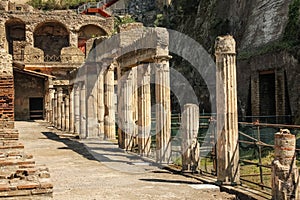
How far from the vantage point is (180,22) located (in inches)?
1523

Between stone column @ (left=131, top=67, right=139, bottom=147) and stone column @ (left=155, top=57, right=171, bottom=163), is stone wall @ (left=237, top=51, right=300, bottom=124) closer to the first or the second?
stone column @ (left=131, top=67, right=139, bottom=147)

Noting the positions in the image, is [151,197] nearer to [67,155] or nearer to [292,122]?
[67,155]

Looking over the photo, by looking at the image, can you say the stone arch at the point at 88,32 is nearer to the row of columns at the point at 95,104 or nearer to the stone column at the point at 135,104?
the row of columns at the point at 95,104

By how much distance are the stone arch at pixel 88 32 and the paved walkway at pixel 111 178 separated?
2709 centimetres

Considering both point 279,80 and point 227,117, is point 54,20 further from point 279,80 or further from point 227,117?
point 227,117

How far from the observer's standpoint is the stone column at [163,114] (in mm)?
10906

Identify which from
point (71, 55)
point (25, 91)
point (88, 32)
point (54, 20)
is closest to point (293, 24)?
point (71, 55)

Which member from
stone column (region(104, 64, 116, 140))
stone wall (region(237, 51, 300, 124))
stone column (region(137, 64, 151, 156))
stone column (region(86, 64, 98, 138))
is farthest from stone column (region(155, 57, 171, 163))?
stone wall (region(237, 51, 300, 124))

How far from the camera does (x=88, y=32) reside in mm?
40906

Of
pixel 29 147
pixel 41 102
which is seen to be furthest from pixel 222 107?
pixel 41 102

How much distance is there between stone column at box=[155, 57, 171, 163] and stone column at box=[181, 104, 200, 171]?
1.42m

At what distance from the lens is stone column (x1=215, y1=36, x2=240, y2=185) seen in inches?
311

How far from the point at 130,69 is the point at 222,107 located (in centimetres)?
646

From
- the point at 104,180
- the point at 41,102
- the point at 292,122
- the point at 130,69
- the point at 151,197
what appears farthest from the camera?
the point at 41,102
